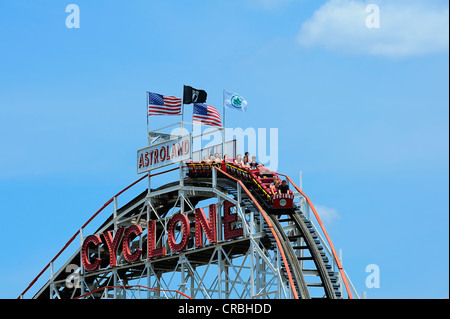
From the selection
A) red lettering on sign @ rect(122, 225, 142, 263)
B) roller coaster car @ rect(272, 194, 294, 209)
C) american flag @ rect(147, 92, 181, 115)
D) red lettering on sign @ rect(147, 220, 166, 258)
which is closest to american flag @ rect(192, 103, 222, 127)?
american flag @ rect(147, 92, 181, 115)

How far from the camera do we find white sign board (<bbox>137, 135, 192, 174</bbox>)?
173ft

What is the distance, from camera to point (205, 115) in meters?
54.3

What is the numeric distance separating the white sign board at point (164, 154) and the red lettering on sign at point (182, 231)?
3446mm

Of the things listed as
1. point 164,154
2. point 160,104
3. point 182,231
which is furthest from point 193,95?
point 182,231

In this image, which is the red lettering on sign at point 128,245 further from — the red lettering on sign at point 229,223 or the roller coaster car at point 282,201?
the roller coaster car at point 282,201

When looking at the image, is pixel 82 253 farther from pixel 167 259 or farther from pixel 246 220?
pixel 246 220

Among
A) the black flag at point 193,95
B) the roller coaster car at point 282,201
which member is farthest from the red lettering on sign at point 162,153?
the roller coaster car at point 282,201

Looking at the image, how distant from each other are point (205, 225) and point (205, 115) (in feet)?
25.3

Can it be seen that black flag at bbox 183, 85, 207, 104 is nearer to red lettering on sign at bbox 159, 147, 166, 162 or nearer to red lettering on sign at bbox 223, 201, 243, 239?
red lettering on sign at bbox 159, 147, 166, 162

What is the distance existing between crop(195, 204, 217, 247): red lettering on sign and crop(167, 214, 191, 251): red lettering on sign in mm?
681

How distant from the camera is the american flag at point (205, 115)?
54062 mm

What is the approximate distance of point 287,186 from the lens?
46062 millimetres

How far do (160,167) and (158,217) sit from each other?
2990 millimetres
